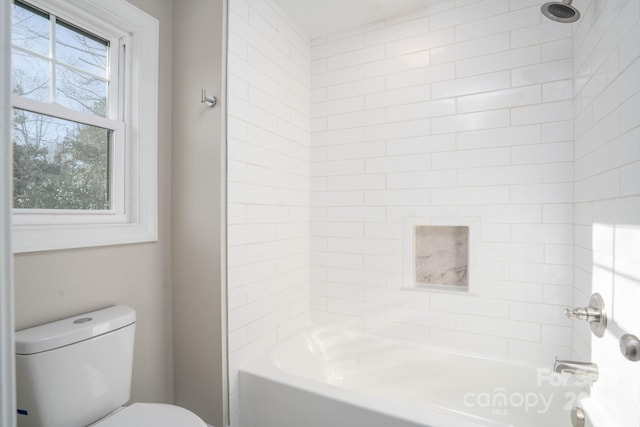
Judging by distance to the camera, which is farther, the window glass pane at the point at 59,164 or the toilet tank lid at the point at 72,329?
the window glass pane at the point at 59,164

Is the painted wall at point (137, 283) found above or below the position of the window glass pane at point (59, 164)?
below

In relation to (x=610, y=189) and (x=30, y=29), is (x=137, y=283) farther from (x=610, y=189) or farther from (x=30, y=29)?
(x=610, y=189)

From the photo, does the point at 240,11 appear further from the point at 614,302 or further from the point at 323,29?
the point at 614,302

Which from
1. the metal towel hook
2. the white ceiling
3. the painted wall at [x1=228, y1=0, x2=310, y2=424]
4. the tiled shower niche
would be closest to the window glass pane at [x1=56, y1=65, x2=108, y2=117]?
the metal towel hook

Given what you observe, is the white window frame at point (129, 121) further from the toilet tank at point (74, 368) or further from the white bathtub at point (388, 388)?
the white bathtub at point (388, 388)

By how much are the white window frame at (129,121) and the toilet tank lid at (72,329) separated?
32 centimetres

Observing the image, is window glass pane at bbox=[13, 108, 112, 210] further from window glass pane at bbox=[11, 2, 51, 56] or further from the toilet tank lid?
the toilet tank lid

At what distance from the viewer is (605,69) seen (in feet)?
3.98

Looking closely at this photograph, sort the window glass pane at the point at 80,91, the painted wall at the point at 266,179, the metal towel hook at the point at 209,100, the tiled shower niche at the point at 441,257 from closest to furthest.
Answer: the window glass pane at the point at 80,91
the metal towel hook at the point at 209,100
the painted wall at the point at 266,179
the tiled shower niche at the point at 441,257

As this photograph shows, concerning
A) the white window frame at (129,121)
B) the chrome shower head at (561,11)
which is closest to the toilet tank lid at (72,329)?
the white window frame at (129,121)

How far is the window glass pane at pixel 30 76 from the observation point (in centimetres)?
126

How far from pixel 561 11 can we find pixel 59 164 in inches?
90.4

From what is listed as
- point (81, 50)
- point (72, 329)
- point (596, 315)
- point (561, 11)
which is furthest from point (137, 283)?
point (561, 11)

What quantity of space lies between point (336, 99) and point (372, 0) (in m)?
0.64
